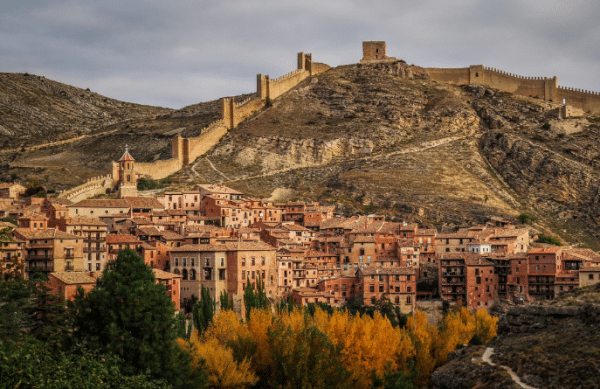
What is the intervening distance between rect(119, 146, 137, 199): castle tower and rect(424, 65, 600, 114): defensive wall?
4911 centimetres

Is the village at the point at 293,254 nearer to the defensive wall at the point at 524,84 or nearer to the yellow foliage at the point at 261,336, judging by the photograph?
the yellow foliage at the point at 261,336

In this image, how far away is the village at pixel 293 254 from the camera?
64938 millimetres

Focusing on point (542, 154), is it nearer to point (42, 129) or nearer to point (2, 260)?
point (2, 260)

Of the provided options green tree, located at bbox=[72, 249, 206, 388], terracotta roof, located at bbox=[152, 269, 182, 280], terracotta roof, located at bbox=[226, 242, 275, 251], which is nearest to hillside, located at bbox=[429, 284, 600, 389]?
green tree, located at bbox=[72, 249, 206, 388]

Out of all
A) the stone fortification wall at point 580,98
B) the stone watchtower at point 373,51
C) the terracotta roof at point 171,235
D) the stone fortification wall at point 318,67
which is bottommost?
the terracotta roof at point 171,235

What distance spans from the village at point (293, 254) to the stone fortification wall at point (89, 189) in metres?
3.29

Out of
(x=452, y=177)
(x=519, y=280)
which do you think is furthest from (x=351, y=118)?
(x=519, y=280)

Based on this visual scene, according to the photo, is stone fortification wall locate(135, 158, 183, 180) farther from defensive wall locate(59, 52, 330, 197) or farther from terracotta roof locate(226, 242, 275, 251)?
terracotta roof locate(226, 242, 275, 251)

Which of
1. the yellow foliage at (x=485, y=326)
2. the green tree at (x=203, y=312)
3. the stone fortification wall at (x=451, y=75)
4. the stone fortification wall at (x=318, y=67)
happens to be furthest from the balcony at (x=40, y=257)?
the stone fortification wall at (x=451, y=75)

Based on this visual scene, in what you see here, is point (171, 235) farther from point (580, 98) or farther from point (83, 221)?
point (580, 98)

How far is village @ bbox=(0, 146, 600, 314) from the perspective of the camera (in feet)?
213

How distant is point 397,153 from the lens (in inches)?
4195

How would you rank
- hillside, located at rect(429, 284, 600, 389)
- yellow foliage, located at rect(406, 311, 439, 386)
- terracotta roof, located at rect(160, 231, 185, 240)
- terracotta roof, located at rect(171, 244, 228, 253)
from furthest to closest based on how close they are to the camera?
terracotta roof, located at rect(160, 231, 185, 240), terracotta roof, located at rect(171, 244, 228, 253), yellow foliage, located at rect(406, 311, 439, 386), hillside, located at rect(429, 284, 600, 389)

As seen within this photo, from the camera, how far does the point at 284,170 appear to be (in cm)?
10494
